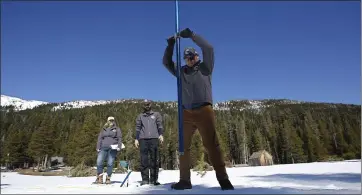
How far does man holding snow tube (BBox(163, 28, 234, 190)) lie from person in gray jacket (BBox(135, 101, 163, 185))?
5.25 ft

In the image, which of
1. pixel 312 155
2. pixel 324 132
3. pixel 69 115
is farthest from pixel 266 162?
pixel 69 115

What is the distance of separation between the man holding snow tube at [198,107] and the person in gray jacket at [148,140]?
1600 mm

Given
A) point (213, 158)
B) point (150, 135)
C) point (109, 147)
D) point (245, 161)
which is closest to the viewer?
point (213, 158)

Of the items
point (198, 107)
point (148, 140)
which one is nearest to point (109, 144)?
point (148, 140)

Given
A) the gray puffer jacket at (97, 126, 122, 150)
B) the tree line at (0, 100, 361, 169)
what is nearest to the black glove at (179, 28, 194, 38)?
A: the gray puffer jacket at (97, 126, 122, 150)

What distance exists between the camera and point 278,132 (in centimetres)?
8806

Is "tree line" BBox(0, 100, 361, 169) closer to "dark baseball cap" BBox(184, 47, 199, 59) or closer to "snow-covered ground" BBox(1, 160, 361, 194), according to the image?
"snow-covered ground" BBox(1, 160, 361, 194)

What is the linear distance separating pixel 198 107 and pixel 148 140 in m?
2.18

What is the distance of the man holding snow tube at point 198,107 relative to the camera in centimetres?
439

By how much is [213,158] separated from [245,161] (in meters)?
83.7

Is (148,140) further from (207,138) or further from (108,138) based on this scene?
(207,138)

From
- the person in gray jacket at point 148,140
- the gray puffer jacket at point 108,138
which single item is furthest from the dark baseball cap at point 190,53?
the gray puffer jacket at point 108,138

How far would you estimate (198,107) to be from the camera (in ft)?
14.8

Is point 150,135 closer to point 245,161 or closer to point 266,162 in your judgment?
point 266,162
